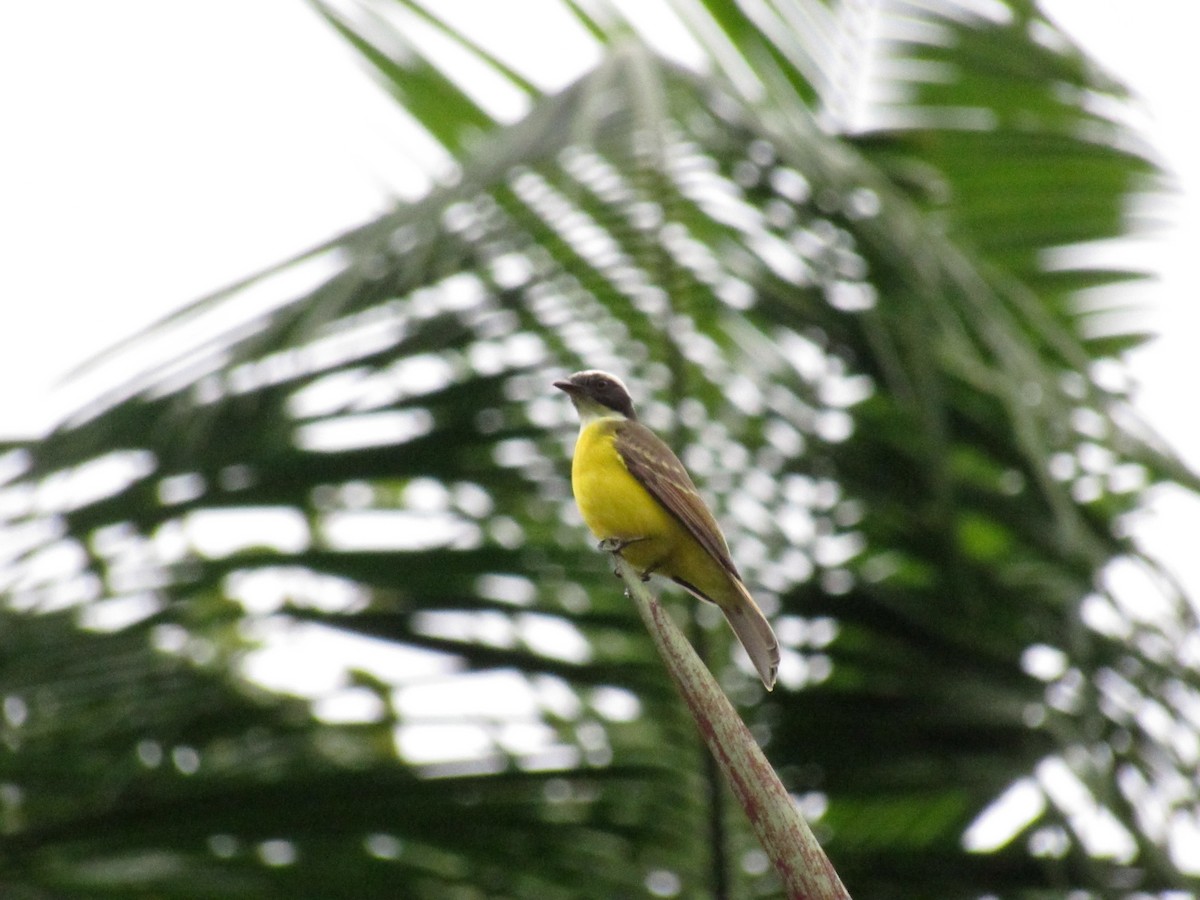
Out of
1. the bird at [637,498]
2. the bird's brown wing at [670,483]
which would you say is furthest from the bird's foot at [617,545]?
the bird's brown wing at [670,483]

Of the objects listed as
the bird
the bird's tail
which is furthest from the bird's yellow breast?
the bird's tail

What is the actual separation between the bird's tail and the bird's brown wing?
0.20ft

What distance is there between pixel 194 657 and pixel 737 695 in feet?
3.49

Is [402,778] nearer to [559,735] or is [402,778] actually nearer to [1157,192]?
[559,735]

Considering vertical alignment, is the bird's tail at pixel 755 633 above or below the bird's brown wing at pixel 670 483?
below

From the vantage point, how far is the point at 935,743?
3.45 m

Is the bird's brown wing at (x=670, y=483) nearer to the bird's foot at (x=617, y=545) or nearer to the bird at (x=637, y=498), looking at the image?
the bird at (x=637, y=498)

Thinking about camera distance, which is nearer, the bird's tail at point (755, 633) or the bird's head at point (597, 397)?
the bird's tail at point (755, 633)

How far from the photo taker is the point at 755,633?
318 cm

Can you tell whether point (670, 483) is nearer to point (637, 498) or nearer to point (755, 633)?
point (637, 498)

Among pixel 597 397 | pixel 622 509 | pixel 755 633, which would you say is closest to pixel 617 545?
pixel 622 509

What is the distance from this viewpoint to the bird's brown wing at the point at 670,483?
3479 millimetres

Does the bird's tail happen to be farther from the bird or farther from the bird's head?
the bird's head

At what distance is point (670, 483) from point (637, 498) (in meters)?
0.37
